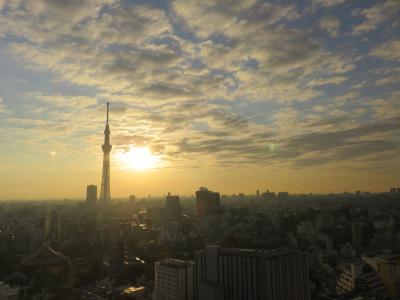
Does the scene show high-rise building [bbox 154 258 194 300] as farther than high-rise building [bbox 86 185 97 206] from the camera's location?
No

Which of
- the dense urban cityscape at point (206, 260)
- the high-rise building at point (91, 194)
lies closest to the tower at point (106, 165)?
the dense urban cityscape at point (206, 260)

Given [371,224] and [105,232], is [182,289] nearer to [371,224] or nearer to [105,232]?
[105,232]

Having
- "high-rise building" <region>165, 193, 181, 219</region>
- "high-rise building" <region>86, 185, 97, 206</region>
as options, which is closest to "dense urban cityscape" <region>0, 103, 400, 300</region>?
"high-rise building" <region>165, 193, 181, 219</region>

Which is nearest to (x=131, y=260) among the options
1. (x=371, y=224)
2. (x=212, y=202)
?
(x=371, y=224)

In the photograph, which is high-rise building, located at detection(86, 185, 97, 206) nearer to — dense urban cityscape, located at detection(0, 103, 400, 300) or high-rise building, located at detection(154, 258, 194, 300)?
dense urban cityscape, located at detection(0, 103, 400, 300)

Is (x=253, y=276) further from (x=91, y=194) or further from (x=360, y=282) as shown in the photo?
(x=91, y=194)

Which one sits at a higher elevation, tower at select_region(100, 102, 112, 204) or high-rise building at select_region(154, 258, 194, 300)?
tower at select_region(100, 102, 112, 204)
